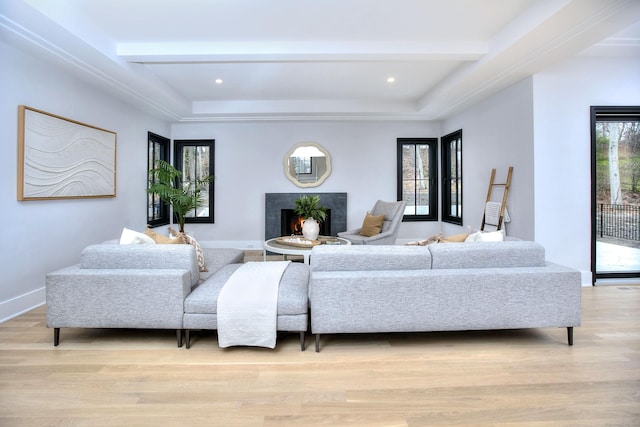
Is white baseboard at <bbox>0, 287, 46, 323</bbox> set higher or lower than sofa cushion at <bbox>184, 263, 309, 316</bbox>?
lower

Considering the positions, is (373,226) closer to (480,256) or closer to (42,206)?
(480,256)

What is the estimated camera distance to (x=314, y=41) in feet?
12.7

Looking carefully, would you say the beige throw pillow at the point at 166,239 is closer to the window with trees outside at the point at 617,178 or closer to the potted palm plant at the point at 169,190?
the potted palm plant at the point at 169,190

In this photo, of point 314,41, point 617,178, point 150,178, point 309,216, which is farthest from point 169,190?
point 617,178

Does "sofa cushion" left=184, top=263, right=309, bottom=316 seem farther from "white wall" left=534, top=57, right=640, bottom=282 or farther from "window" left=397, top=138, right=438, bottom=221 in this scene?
"window" left=397, top=138, right=438, bottom=221

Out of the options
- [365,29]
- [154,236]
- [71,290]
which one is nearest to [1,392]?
[71,290]

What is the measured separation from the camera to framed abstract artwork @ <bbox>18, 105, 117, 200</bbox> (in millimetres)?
3488

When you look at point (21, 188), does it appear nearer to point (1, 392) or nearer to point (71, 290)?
point (71, 290)

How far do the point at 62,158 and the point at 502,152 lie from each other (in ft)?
17.5

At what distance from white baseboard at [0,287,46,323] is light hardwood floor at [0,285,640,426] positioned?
0.32 metres

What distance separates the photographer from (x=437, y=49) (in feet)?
13.0

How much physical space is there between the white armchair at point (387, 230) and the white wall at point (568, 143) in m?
1.85

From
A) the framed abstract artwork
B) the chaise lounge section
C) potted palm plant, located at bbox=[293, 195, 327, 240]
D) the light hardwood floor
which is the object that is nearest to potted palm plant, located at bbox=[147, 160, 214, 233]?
the framed abstract artwork

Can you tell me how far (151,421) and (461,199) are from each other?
573 centimetres
